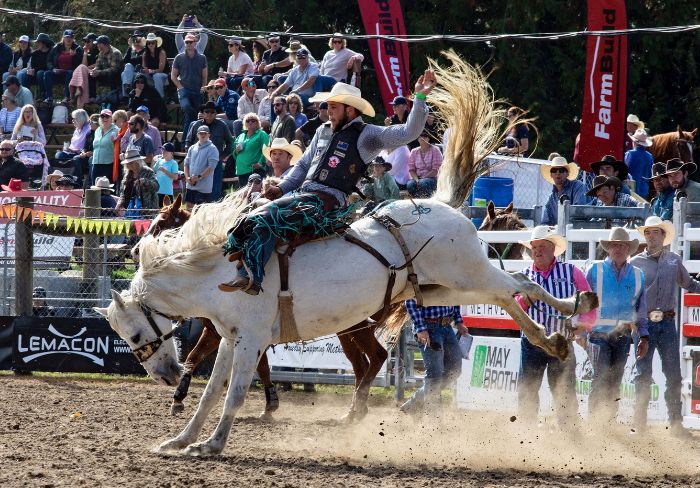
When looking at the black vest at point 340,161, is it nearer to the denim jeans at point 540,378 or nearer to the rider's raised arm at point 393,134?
the rider's raised arm at point 393,134

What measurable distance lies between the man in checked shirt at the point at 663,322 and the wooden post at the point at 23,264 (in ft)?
24.4

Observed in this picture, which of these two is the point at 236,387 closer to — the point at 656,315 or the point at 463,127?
the point at 463,127

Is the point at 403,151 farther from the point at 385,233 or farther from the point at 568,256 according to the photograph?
the point at 385,233

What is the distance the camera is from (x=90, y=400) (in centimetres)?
1074

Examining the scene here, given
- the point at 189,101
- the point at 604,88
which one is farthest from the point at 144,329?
the point at 189,101

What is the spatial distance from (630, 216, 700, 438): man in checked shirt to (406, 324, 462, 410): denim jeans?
5.11ft

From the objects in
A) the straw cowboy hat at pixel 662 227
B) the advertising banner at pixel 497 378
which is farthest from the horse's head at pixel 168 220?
the straw cowboy hat at pixel 662 227

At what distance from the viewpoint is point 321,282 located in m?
7.34

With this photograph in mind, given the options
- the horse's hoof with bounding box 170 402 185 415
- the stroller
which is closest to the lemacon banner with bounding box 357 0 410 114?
the stroller

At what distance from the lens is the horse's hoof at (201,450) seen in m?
7.24

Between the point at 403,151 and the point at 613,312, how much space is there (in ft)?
18.9

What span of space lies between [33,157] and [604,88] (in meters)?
9.51

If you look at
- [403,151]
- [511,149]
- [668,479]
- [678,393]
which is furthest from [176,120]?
[668,479]

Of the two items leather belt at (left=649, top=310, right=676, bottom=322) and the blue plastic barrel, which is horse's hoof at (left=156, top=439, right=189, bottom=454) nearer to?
leather belt at (left=649, top=310, right=676, bottom=322)
